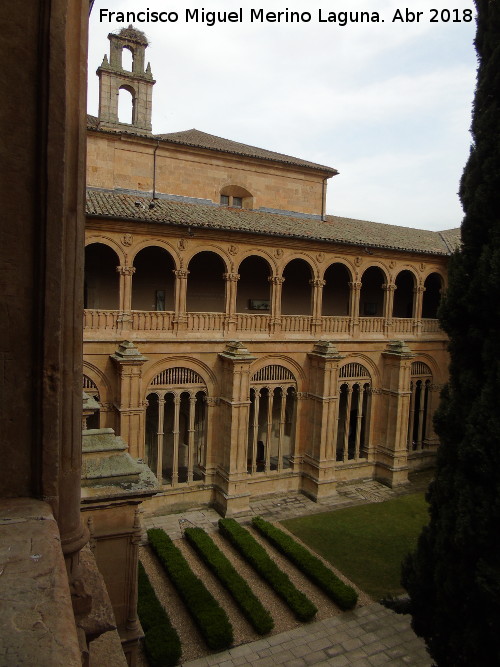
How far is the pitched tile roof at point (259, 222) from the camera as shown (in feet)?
50.1

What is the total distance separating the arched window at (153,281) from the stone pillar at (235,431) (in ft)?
11.8

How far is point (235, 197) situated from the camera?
2167 centimetres

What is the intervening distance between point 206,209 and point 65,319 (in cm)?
1639

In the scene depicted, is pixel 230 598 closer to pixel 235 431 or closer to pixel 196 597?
pixel 196 597

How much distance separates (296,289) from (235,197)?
16.0ft

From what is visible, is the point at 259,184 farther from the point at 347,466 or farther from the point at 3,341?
the point at 3,341

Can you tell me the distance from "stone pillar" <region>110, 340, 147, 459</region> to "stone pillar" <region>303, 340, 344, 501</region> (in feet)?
20.6

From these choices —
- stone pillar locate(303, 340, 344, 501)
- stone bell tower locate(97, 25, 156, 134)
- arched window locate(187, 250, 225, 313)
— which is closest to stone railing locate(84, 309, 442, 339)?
stone pillar locate(303, 340, 344, 501)

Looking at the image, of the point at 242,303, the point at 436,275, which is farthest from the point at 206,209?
the point at 436,275

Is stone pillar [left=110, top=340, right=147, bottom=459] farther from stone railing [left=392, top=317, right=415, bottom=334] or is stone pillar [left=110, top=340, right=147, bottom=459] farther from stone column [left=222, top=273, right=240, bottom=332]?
stone railing [left=392, top=317, right=415, bottom=334]

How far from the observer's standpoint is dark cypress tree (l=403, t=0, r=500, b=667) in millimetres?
7750

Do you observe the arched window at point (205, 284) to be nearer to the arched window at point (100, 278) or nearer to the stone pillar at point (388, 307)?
the arched window at point (100, 278)

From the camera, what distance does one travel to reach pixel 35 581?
1868mm

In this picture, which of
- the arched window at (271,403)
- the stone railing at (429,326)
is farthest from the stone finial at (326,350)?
the stone railing at (429,326)
